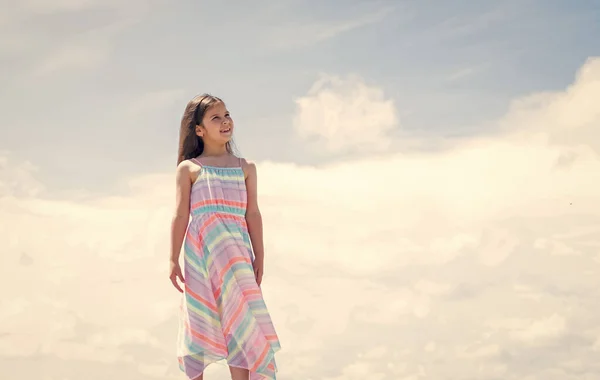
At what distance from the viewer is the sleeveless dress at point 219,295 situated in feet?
24.7

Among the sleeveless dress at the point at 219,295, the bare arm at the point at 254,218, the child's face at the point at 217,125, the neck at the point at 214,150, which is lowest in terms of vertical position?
the sleeveless dress at the point at 219,295

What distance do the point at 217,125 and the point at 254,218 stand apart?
2.88 ft

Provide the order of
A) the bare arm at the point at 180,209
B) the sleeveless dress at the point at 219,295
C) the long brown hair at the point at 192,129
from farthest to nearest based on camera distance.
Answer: the long brown hair at the point at 192,129, the bare arm at the point at 180,209, the sleeveless dress at the point at 219,295

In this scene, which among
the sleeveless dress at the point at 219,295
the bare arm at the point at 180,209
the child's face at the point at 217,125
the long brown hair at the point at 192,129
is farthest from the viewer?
the long brown hair at the point at 192,129

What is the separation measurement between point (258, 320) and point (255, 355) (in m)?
0.30

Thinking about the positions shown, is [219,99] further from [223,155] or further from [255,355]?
[255,355]

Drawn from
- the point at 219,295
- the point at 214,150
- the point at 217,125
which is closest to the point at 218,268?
the point at 219,295

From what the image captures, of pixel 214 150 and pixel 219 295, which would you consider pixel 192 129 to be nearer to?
pixel 214 150

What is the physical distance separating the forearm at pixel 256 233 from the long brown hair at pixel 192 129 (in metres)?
0.63

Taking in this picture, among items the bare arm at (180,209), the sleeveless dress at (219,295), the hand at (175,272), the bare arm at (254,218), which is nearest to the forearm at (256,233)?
the bare arm at (254,218)

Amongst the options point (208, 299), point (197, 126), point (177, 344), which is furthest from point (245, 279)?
point (197, 126)

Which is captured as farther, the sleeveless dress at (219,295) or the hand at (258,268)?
the hand at (258,268)

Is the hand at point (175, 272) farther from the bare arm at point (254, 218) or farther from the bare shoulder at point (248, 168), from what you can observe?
the bare shoulder at point (248, 168)

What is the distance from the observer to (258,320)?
25.0ft
